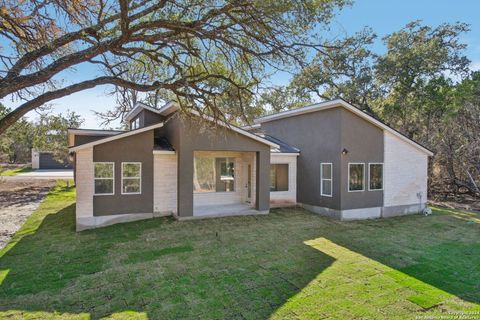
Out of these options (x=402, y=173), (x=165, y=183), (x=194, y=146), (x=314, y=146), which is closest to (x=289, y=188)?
(x=314, y=146)

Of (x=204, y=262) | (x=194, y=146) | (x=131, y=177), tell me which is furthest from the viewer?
(x=194, y=146)

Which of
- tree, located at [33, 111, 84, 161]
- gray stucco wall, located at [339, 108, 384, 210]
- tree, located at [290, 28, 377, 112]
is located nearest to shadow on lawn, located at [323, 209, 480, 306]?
gray stucco wall, located at [339, 108, 384, 210]

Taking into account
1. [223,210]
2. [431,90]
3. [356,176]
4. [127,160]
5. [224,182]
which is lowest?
[223,210]

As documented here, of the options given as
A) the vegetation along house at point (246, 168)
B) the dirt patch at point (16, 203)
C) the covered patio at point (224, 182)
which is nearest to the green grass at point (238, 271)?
the dirt patch at point (16, 203)

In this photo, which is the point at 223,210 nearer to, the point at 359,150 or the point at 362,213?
the point at 362,213

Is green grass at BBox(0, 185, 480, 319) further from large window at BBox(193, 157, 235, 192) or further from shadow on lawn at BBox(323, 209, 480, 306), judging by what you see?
large window at BBox(193, 157, 235, 192)

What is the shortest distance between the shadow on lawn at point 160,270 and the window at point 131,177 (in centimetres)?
144

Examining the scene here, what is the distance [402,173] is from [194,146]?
998cm

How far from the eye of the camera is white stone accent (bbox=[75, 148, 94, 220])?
10.3 metres

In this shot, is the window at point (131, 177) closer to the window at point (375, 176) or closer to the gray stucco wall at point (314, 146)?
the gray stucco wall at point (314, 146)

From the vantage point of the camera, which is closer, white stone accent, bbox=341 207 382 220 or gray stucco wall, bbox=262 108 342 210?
white stone accent, bbox=341 207 382 220

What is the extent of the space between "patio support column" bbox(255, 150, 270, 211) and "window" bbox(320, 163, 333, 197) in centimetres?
251

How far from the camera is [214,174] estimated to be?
14.0 meters

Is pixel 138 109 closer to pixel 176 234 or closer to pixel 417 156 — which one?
pixel 176 234
